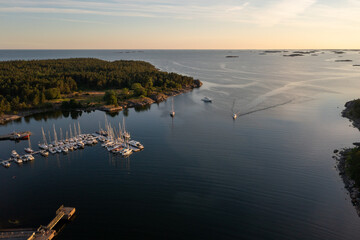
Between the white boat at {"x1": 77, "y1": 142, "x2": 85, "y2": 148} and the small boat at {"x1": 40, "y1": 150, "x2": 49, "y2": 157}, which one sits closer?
the small boat at {"x1": 40, "y1": 150, "x2": 49, "y2": 157}

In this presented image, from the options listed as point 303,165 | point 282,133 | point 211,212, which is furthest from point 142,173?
point 282,133

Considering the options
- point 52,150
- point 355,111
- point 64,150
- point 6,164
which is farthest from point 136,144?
point 355,111

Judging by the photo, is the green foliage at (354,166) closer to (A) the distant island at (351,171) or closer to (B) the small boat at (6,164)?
(A) the distant island at (351,171)

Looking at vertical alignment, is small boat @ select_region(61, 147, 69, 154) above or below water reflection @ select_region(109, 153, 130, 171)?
above

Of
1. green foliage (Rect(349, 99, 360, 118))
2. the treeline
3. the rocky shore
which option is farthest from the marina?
green foliage (Rect(349, 99, 360, 118))

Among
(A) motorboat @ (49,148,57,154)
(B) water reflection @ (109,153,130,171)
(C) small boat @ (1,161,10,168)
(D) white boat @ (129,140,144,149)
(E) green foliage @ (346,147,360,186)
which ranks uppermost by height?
(E) green foliage @ (346,147,360,186)

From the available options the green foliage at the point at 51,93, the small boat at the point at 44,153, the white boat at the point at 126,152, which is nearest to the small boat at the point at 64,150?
the small boat at the point at 44,153

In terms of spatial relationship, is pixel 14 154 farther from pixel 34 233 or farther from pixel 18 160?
pixel 34 233

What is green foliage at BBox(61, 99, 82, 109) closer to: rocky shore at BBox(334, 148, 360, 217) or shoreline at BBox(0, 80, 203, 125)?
shoreline at BBox(0, 80, 203, 125)

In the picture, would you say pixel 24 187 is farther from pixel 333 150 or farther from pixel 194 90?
pixel 194 90

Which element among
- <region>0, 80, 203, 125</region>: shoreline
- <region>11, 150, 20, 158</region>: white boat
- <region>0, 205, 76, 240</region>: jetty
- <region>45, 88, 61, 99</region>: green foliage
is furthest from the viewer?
<region>45, 88, 61, 99</region>: green foliage
